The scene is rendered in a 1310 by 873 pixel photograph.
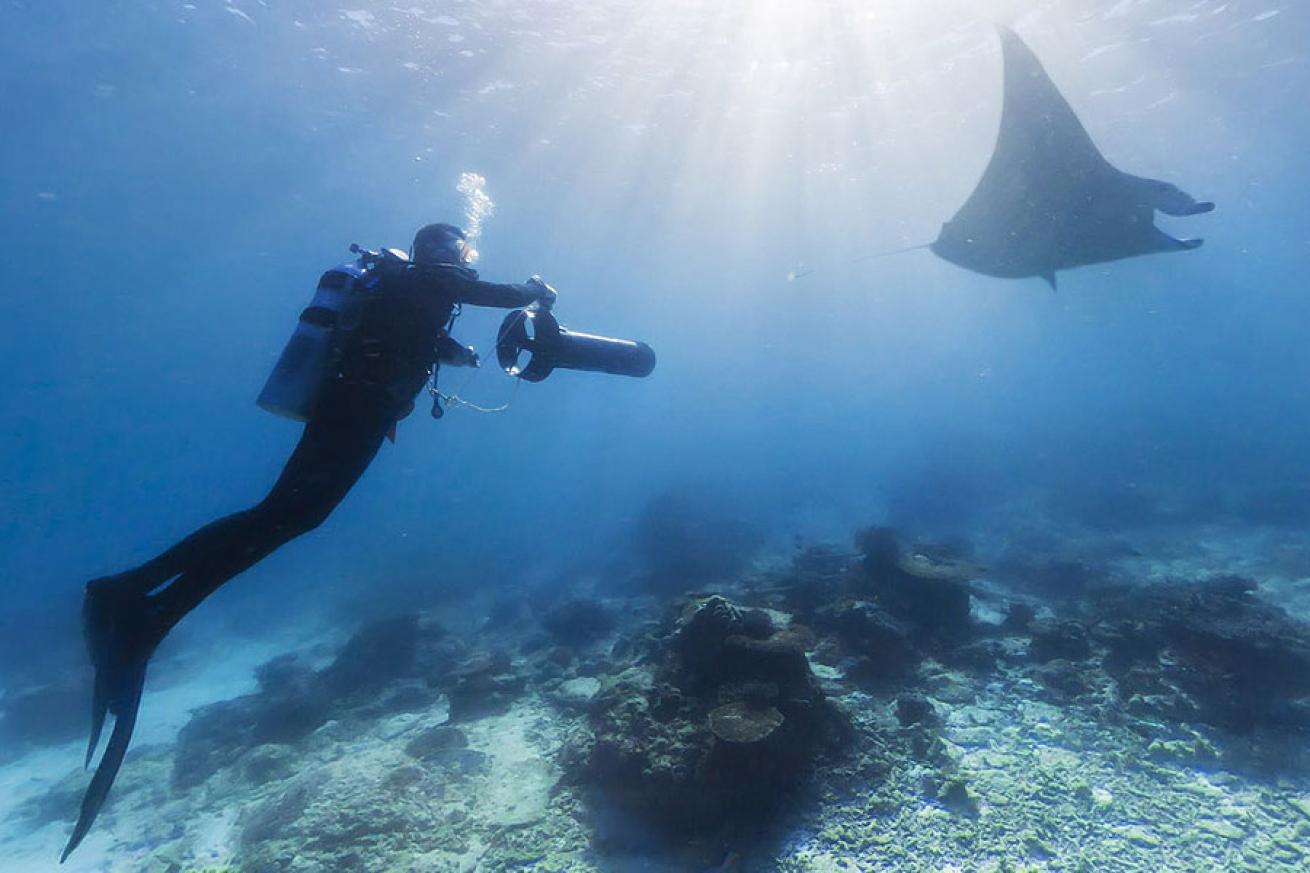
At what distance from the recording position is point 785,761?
19.2 ft

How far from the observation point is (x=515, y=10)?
17703 mm

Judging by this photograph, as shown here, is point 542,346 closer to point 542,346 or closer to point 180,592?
point 542,346

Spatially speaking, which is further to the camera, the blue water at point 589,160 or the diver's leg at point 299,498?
the blue water at point 589,160

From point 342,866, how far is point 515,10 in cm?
2116

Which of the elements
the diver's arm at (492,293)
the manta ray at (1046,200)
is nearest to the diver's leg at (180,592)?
the diver's arm at (492,293)

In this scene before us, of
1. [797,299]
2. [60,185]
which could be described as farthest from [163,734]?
[797,299]

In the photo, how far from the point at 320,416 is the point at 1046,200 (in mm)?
11972

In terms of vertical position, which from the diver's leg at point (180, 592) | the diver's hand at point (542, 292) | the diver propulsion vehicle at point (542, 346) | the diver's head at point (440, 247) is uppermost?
the diver's head at point (440, 247)

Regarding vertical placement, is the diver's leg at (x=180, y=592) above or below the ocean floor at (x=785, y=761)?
above

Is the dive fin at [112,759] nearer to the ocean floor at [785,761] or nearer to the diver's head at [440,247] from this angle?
the ocean floor at [785,761]

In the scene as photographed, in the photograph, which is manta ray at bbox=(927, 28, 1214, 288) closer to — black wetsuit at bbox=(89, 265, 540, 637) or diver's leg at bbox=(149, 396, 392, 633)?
black wetsuit at bbox=(89, 265, 540, 637)

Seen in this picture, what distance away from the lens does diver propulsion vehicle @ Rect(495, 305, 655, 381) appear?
471 centimetres

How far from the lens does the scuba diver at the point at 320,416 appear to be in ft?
12.0

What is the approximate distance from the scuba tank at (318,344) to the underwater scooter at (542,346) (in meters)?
0.96
